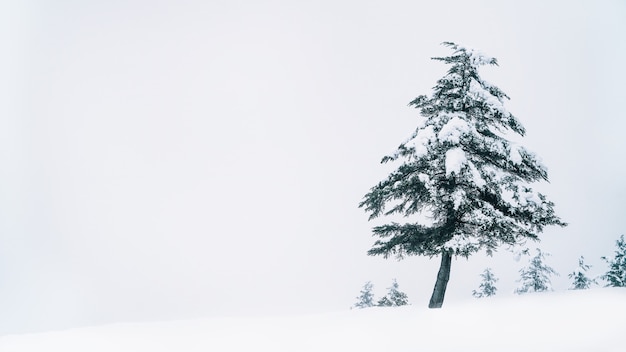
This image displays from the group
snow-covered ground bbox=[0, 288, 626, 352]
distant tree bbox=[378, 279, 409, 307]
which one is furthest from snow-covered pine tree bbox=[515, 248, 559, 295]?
snow-covered ground bbox=[0, 288, 626, 352]

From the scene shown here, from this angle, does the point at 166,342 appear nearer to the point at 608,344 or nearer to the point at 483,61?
the point at 608,344

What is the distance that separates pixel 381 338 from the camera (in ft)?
29.2

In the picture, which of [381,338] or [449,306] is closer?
[381,338]

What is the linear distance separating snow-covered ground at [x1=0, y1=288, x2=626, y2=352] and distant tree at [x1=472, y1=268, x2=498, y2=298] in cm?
2763

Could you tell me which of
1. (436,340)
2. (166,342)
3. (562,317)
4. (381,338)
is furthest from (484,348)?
(166,342)

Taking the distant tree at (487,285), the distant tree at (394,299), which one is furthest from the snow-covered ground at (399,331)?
the distant tree at (487,285)

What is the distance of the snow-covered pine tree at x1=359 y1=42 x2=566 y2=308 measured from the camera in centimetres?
Result: 1134

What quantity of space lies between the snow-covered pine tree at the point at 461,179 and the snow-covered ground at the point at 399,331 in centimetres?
206

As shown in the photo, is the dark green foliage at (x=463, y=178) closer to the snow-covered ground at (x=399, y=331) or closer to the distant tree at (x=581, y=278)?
the snow-covered ground at (x=399, y=331)

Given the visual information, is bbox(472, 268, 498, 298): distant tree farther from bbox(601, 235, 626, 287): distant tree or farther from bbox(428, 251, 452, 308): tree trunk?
bbox(428, 251, 452, 308): tree trunk

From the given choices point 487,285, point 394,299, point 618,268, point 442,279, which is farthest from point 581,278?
point 442,279

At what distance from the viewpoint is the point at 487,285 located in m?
37.9

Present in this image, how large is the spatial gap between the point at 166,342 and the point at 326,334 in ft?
15.0

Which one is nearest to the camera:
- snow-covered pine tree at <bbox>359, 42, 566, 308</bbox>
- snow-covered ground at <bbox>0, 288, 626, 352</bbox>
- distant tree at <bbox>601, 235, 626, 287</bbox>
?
snow-covered ground at <bbox>0, 288, 626, 352</bbox>
